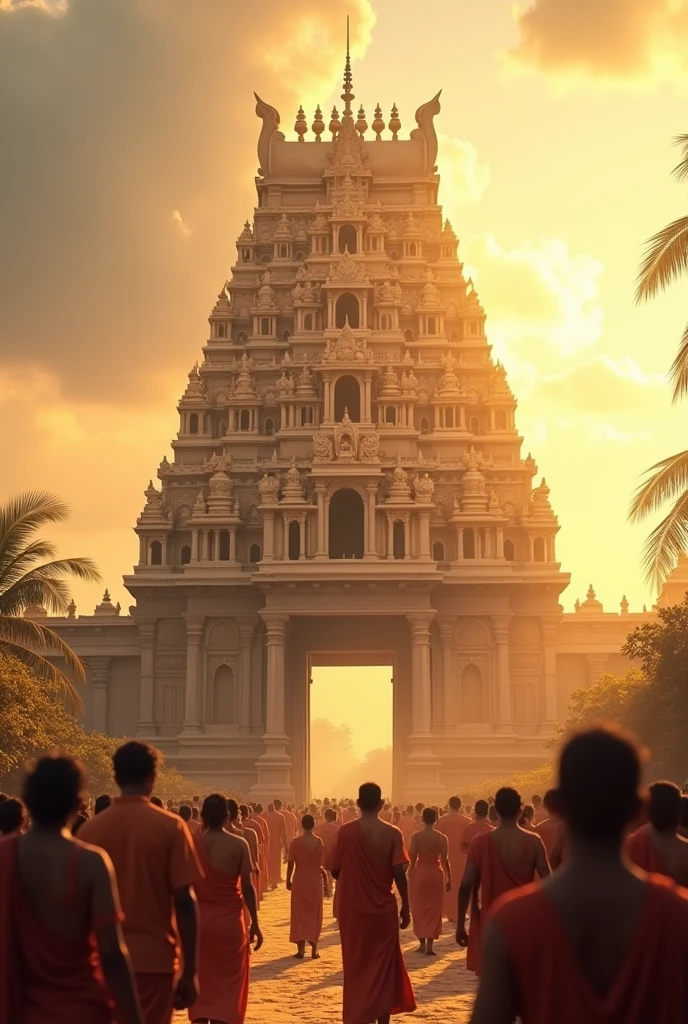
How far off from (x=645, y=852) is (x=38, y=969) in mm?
4854

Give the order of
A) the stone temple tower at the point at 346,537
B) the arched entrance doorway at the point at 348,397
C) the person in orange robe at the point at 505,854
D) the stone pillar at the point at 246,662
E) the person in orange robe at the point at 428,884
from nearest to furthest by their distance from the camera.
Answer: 1. the person in orange robe at the point at 505,854
2. the person in orange robe at the point at 428,884
3. the stone temple tower at the point at 346,537
4. the stone pillar at the point at 246,662
5. the arched entrance doorway at the point at 348,397

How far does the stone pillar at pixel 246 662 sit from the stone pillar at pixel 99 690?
5701 mm

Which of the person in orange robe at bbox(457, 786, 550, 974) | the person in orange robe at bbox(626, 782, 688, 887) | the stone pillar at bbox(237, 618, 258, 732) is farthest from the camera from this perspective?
the stone pillar at bbox(237, 618, 258, 732)

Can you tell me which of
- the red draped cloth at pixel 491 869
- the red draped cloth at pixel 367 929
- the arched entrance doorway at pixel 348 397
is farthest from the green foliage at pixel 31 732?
the arched entrance doorway at pixel 348 397

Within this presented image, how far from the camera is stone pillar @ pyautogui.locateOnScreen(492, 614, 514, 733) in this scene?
175 feet

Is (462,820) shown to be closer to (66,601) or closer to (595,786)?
(66,601)

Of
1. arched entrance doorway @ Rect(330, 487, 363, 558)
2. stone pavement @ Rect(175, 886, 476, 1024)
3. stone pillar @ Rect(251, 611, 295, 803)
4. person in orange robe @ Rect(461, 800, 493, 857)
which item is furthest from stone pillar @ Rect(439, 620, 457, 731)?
person in orange robe @ Rect(461, 800, 493, 857)

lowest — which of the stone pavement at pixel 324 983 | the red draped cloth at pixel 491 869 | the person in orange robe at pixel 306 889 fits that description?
the stone pavement at pixel 324 983

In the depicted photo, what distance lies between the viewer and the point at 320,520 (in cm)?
5322

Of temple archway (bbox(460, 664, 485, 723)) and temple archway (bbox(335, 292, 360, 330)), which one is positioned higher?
temple archway (bbox(335, 292, 360, 330))

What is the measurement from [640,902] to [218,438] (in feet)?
180

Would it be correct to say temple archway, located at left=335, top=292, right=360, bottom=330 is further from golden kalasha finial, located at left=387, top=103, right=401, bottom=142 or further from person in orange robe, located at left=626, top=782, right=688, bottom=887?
person in orange robe, located at left=626, top=782, right=688, bottom=887

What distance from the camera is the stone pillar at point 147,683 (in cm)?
5488

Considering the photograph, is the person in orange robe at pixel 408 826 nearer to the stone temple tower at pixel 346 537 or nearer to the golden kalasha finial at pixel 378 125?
the stone temple tower at pixel 346 537
